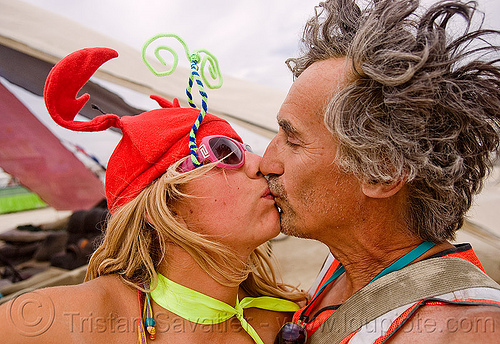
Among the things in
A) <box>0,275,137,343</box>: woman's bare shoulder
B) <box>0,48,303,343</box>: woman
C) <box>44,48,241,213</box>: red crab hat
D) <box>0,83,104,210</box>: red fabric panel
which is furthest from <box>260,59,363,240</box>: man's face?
<box>0,83,104,210</box>: red fabric panel

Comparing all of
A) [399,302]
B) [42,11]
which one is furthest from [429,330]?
[42,11]

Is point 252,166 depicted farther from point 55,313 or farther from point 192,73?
point 55,313

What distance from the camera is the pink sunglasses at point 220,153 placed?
1788mm

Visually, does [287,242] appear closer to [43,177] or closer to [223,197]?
[43,177]

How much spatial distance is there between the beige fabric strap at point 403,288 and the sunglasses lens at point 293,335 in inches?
3.2

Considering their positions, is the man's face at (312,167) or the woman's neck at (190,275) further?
the woman's neck at (190,275)

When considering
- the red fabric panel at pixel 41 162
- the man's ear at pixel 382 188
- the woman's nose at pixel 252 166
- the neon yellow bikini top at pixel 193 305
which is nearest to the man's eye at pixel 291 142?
the woman's nose at pixel 252 166

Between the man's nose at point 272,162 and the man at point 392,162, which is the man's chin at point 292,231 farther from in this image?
the man's nose at point 272,162

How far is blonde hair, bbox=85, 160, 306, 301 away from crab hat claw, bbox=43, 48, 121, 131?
1.36 feet

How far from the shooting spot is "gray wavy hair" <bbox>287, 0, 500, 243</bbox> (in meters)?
1.42

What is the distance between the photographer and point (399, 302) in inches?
55.7

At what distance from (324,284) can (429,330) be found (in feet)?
2.57

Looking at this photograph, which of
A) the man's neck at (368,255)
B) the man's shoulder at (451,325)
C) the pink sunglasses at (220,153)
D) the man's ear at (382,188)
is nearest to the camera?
the man's shoulder at (451,325)

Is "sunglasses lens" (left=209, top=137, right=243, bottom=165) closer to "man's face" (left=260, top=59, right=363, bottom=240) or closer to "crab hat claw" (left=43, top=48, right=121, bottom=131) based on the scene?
"man's face" (left=260, top=59, right=363, bottom=240)
